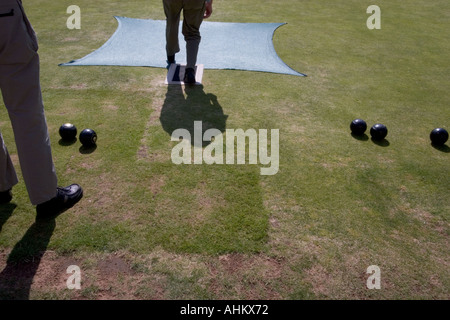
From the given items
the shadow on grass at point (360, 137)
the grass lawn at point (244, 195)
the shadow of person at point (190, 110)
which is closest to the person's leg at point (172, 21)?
the grass lawn at point (244, 195)

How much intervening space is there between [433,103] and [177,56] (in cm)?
483

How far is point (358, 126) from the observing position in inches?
206

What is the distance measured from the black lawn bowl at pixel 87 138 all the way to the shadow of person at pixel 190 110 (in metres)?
0.98

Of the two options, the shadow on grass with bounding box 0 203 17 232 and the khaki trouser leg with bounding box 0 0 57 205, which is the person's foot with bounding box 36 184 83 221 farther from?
the shadow on grass with bounding box 0 203 17 232

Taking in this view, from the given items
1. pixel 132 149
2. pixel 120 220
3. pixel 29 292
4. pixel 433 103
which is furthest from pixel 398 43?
pixel 29 292

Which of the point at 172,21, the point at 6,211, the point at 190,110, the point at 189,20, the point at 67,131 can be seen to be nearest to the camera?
the point at 6,211

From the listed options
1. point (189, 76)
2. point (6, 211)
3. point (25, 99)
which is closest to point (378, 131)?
point (189, 76)

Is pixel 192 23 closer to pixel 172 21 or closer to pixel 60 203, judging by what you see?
pixel 172 21

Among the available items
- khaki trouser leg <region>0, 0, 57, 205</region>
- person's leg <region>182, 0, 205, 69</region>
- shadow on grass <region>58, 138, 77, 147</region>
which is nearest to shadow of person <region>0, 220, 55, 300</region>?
khaki trouser leg <region>0, 0, 57, 205</region>

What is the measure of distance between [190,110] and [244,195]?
216 centimetres

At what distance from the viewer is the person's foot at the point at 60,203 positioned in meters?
3.66

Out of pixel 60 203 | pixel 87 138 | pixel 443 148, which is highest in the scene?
pixel 87 138

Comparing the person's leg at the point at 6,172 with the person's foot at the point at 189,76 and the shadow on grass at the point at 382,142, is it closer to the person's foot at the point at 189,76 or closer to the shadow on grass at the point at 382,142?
the person's foot at the point at 189,76

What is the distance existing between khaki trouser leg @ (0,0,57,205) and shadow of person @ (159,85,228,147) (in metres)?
1.94
